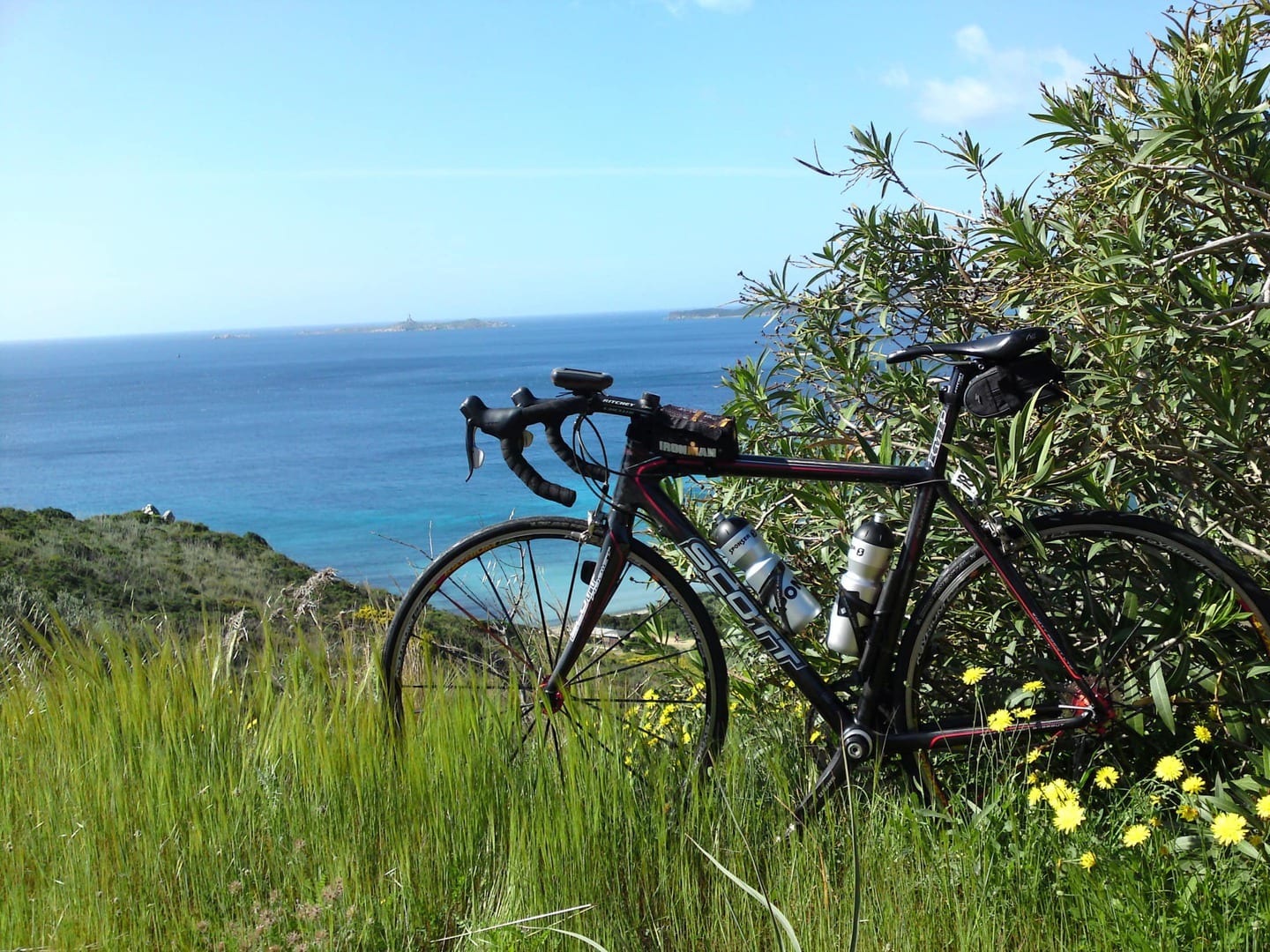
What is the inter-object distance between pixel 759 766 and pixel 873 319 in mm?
1527

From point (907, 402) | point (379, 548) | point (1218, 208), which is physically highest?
point (1218, 208)

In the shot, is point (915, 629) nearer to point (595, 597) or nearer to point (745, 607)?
point (745, 607)

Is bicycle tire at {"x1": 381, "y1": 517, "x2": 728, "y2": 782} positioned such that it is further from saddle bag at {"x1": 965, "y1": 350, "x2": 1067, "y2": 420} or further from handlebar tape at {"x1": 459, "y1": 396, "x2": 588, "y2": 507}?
saddle bag at {"x1": 965, "y1": 350, "x2": 1067, "y2": 420}

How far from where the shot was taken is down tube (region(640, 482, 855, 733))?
8.35 ft

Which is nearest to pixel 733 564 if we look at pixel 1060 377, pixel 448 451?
pixel 1060 377

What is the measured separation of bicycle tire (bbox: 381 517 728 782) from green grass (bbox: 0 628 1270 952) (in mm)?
91

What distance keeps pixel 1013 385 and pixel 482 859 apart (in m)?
1.66

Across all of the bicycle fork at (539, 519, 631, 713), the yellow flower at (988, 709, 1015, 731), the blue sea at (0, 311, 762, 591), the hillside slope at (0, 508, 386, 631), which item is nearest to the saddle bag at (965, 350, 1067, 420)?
the yellow flower at (988, 709, 1015, 731)

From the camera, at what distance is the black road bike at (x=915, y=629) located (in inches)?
92.9

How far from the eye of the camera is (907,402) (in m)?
2.97

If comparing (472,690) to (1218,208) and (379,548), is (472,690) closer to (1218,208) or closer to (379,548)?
(1218,208)

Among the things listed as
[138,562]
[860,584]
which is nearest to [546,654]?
[860,584]

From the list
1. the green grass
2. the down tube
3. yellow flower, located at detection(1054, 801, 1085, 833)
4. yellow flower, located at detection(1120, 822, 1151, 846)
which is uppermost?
the down tube

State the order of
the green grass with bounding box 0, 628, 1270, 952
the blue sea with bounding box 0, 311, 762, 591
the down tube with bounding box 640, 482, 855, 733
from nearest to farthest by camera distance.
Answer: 1. the green grass with bounding box 0, 628, 1270, 952
2. the down tube with bounding box 640, 482, 855, 733
3. the blue sea with bounding box 0, 311, 762, 591
